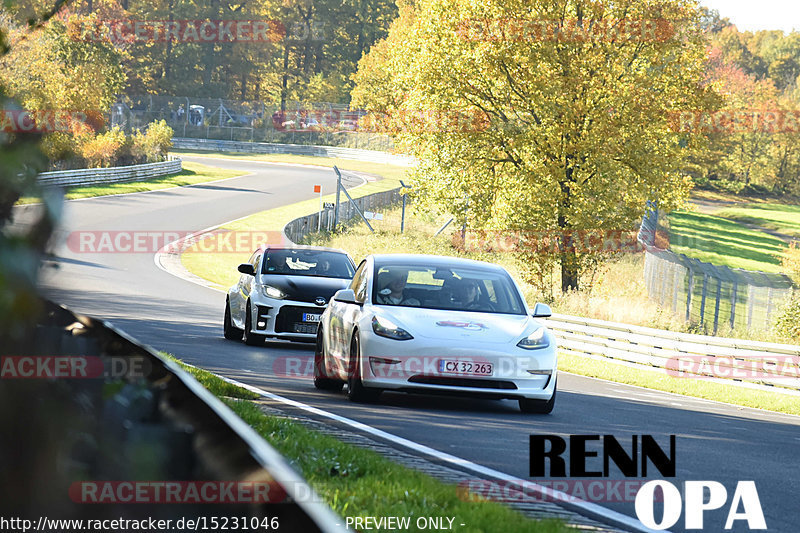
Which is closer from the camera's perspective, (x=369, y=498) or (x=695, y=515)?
(x=369, y=498)

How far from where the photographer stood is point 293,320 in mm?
16609

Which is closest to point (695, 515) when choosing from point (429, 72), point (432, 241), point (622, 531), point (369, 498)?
point (622, 531)

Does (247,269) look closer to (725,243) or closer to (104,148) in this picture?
(104,148)

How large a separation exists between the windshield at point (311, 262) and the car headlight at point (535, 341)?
23.0 feet

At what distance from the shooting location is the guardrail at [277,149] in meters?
96.4

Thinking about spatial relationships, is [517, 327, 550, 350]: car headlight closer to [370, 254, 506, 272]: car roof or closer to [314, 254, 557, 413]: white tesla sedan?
[314, 254, 557, 413]: white tesla sedan

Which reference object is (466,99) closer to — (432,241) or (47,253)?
(432,241)

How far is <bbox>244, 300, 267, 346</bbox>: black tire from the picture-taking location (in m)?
16.8

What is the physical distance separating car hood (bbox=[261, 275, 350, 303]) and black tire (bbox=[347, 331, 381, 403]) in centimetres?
552

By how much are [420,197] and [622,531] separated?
89.8 ft

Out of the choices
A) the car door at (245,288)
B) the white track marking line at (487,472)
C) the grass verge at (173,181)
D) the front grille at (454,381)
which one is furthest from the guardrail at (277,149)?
the white track marking line at (487,472)

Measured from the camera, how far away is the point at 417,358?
10609 millimetres
